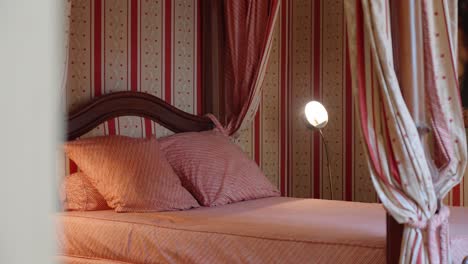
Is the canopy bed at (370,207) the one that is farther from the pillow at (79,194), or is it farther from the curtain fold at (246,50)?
the curtain fold at (246,50)

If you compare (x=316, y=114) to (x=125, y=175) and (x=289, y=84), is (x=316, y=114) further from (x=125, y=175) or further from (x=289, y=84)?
(x=125, y=175)

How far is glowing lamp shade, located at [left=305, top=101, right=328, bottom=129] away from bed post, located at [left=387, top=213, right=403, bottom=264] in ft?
8.67

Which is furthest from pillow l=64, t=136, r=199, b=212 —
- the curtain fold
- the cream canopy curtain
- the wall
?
the cream canopy curtain

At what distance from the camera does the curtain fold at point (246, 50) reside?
4.41m

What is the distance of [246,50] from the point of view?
14.6 feet

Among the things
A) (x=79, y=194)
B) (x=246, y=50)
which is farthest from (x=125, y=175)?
(x=246, y=50)

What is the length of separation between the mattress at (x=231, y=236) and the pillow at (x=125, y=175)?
10 centimetres

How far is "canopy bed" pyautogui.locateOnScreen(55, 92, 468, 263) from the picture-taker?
8.30 ft

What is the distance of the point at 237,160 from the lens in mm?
3965

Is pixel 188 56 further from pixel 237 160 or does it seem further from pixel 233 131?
pixel 237 160

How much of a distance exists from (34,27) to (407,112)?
5.91 feet

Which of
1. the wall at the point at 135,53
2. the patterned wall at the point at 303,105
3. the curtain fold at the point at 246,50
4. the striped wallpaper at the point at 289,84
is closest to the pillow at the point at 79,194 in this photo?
the wall at the point at 135,53

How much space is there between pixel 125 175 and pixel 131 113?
0.66 m

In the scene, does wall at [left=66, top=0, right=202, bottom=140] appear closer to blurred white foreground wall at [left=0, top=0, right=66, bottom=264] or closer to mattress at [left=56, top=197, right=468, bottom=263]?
mattress at [left=56, top=197, right=468, bottom=263]
